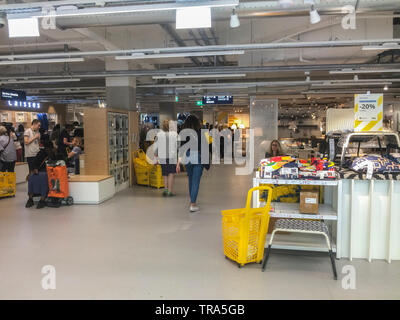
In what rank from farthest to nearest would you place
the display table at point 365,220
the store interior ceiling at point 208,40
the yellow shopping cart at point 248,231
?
the store interior ceiling at point 208,40, the display table at point 365,220, the yellow shopping cart at point 248,231

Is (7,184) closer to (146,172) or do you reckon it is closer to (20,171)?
(20,171)

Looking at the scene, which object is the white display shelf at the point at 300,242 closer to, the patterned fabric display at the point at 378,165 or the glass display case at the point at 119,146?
the patterned fabric display at the point at 378,165

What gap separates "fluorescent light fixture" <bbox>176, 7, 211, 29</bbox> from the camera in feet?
14.2

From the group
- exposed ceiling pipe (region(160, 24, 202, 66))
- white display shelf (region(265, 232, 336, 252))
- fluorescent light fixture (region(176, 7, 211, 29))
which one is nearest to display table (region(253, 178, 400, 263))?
white display shelf (region(265, 232, 336, 252))

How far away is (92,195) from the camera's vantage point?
7.16m

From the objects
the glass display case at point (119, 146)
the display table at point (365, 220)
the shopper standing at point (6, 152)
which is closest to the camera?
the display table at point (365, 220)

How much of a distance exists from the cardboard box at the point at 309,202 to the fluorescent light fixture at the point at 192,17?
227 cm

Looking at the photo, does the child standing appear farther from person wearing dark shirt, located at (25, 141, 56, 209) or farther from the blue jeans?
the blue jeans

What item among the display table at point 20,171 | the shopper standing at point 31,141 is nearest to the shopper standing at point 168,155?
the shopper standing at point 31,141

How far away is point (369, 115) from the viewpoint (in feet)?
17.7

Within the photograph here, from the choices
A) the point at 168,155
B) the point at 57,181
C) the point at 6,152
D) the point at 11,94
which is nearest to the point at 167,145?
the point at 168,155

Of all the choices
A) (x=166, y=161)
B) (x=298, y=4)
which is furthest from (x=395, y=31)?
(x=166, y=161)

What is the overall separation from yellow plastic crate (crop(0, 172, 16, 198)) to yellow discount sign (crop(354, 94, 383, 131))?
702cm

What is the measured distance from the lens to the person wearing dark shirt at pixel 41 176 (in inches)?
270
